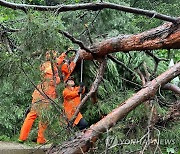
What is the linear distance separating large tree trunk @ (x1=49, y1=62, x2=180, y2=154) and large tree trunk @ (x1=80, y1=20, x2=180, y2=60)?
1.02ft

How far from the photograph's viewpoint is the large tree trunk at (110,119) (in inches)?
136

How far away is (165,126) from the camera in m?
4.06

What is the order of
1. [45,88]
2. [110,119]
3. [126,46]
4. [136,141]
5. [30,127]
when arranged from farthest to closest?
[30,127] → [126,46] → [45,88] → [110,119] → [136,141]

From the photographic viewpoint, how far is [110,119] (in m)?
3.64

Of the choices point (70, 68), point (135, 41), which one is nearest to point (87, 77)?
point (70, 68)

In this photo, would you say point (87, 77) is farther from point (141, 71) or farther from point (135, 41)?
point (135, 41)

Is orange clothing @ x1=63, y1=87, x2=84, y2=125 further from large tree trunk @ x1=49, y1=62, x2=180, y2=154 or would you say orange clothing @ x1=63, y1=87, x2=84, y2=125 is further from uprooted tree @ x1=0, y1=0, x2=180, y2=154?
large tree trunk @ x1=49, y1=62, x2=180, y2=154

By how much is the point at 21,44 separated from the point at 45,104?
0.72 meters

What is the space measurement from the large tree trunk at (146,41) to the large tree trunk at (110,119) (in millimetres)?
312

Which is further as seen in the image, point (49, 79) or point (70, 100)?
point (70, 100)

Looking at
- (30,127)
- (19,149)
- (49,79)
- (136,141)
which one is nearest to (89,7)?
(49,79)

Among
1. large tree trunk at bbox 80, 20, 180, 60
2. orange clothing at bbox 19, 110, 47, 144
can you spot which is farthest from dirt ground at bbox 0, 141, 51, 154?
large tree trunk at bbox 80, 20, 180, 60

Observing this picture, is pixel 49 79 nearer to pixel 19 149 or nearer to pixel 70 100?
pixel 70 100

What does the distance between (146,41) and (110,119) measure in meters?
0.76
